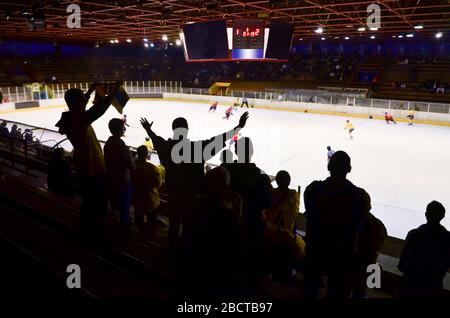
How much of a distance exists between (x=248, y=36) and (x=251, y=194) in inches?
439

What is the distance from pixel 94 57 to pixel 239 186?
39.9m

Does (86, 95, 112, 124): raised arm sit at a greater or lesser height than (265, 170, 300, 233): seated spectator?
greater

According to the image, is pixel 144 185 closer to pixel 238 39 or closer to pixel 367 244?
pixel 367 244

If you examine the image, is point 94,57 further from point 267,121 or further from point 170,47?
point 267,121

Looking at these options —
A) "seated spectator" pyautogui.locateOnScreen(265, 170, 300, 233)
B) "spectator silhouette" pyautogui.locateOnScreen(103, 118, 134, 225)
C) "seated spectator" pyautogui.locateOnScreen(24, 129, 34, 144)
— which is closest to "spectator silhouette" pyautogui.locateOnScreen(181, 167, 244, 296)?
"seated spectator" pyautogui.locateOnScreen(265, 170, 300, 233)

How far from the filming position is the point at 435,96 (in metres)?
24.7

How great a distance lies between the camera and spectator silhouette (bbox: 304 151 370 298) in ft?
7.59

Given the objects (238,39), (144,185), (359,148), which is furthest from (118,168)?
(359,148)

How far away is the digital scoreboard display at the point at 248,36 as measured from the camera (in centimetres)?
1254

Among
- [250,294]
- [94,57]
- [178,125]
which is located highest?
[94,57]

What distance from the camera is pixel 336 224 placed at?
232cm

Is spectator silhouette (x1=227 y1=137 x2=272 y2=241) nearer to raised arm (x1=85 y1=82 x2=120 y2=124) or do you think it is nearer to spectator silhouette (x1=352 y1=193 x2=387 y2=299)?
spectator silhouette (x1=352 y1=193 x2=387 y2=299)

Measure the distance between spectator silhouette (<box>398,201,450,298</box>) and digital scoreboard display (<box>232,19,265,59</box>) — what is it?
11.2 metres

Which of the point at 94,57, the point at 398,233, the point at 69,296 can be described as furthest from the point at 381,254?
the point at 94,57
